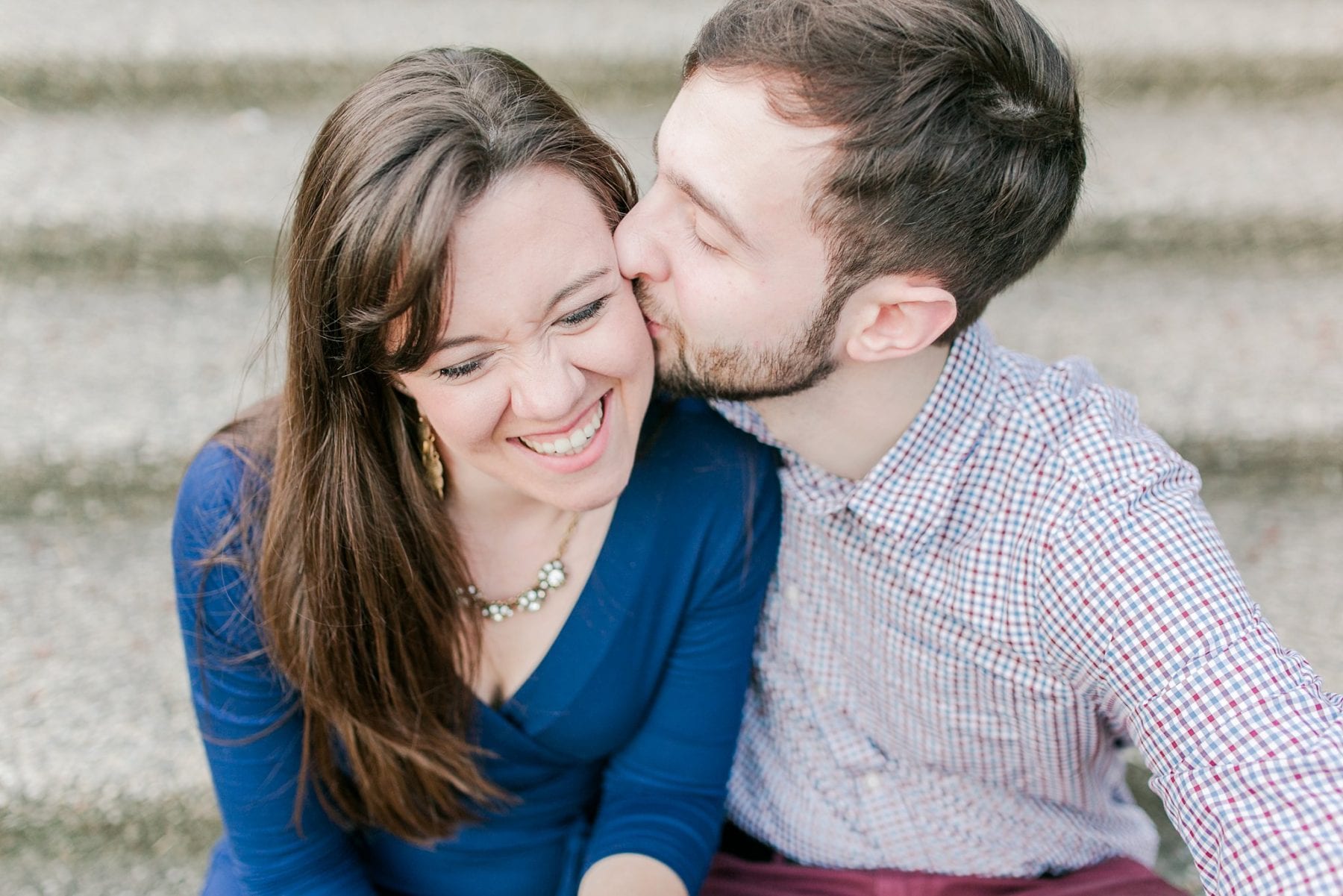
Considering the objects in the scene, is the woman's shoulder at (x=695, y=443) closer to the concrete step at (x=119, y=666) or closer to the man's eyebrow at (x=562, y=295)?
the man's eyebrow at (x=562, y=295)

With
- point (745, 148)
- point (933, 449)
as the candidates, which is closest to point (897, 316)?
point (933, 449)

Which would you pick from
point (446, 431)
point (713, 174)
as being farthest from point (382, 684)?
point (713, 174)

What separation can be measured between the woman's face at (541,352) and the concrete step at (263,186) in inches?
52.0

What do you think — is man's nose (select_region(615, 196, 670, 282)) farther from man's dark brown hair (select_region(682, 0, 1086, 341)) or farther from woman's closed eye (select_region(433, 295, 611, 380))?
man's dark brown hair (select_region(682, 0, 1086, 341))

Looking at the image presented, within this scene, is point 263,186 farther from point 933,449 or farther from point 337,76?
point 933,449

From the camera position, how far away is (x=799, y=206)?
52.2 inches

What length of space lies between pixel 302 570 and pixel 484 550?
25 cm

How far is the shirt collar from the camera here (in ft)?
4.66

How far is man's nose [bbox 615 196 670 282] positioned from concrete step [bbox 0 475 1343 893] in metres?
1.14

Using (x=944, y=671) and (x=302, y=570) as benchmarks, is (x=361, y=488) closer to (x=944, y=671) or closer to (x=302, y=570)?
(x=302, y=570)

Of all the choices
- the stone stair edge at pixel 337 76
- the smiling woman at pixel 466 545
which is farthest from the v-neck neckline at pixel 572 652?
the stone stair edge at pixel 337 76

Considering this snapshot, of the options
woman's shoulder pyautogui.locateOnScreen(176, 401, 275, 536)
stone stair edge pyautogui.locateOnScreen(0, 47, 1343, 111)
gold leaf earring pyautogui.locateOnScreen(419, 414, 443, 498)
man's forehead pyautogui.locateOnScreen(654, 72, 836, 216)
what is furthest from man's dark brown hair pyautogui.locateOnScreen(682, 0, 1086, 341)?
stone stair edge pyautogui.locateOnScreen(0, 47, 1343, 111)

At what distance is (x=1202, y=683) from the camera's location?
1.17m

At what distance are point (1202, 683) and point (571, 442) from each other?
760 mm
